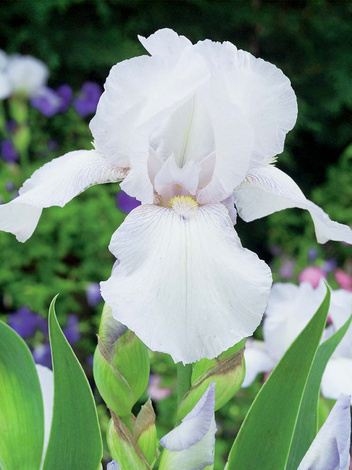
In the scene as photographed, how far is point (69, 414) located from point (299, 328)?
407mm

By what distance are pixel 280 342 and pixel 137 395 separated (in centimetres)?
36

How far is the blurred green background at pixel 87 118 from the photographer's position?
236cm

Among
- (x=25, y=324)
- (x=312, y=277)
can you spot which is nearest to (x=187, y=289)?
(x=25, y=324)

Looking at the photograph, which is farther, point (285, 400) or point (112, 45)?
point (112, 45)

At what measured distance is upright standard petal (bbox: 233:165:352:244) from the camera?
1.84 feet

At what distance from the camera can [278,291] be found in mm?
975

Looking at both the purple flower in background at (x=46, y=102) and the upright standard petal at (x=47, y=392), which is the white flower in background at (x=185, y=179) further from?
the purple flower in background at (x=46, y=102)

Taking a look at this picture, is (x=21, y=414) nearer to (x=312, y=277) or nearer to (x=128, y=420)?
(x=128, y=420)

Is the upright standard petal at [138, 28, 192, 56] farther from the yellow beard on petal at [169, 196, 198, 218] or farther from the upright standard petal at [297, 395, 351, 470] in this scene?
the upright standard petal at [297, 395, 351, 470]

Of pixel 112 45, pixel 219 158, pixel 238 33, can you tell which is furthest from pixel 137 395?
pixel 238 33

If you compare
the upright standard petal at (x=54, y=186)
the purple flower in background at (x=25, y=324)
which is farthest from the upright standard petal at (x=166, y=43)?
the purple flower in background at (x=25, y=324)

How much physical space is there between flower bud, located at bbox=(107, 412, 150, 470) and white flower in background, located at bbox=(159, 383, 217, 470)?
0.24 feet

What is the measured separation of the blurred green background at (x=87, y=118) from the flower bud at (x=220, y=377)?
1643 millimetres

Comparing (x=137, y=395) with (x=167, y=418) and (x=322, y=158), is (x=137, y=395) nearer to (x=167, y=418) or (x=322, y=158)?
(x=167, y=418)
